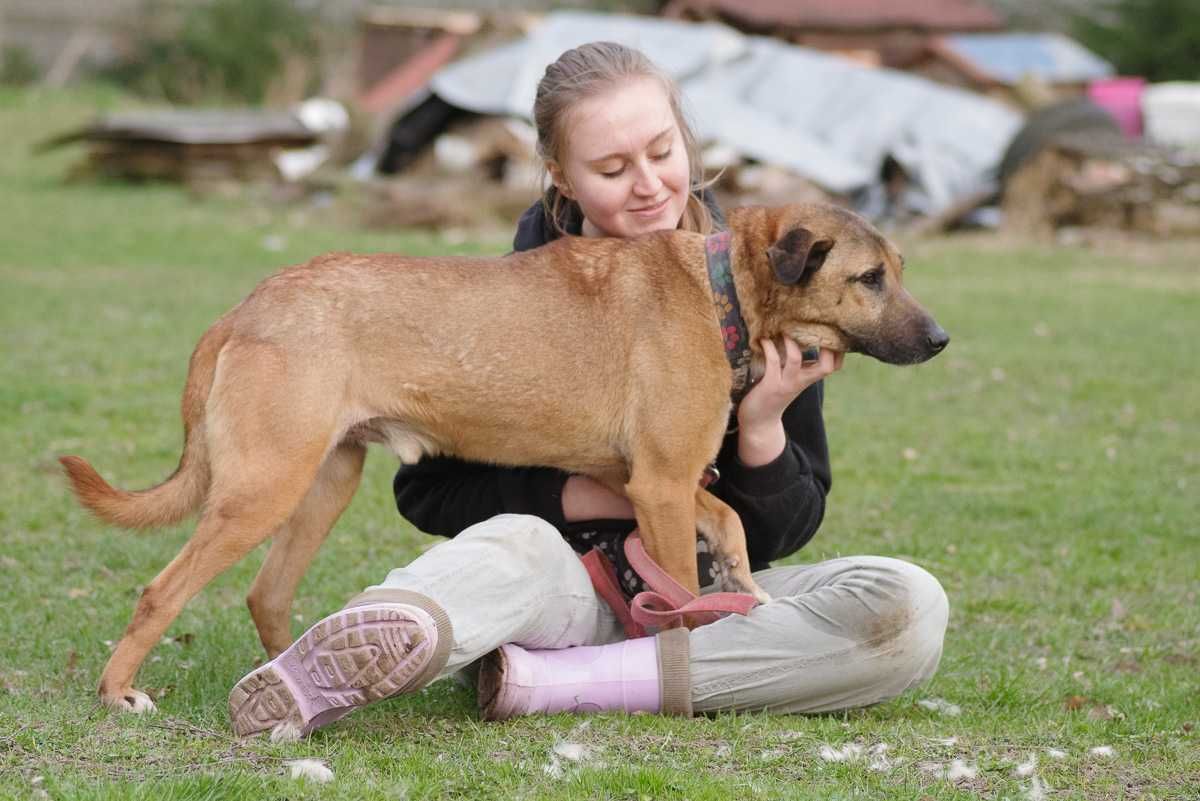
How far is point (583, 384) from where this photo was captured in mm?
4324

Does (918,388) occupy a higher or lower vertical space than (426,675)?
lower

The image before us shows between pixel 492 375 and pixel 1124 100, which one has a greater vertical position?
pixel 492 375

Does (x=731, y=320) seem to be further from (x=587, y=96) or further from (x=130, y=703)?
(x=130, y=703)

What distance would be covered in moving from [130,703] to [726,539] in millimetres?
1760

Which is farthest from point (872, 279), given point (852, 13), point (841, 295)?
point (852, 13)

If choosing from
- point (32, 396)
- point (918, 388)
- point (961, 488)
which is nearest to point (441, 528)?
point (961, 488)

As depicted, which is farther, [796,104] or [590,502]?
[796,104]

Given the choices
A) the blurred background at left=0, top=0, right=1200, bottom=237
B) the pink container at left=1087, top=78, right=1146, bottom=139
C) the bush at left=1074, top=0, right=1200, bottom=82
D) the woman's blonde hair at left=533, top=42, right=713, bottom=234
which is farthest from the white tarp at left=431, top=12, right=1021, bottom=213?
the woman's blonde hair at left=533, top=42, right=713, bottom=234

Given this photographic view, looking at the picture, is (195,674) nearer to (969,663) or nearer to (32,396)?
(969,663)

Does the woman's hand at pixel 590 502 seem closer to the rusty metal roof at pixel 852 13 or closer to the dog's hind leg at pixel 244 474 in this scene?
the dog's hind leg at pixel 244 474

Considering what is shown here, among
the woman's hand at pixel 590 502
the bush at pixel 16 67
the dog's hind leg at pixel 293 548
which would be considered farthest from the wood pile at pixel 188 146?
the woman's hand at pixel 590 502

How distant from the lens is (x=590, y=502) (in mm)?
4590

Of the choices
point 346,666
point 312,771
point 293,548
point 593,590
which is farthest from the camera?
point 293,548

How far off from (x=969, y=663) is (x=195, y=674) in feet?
8.28
